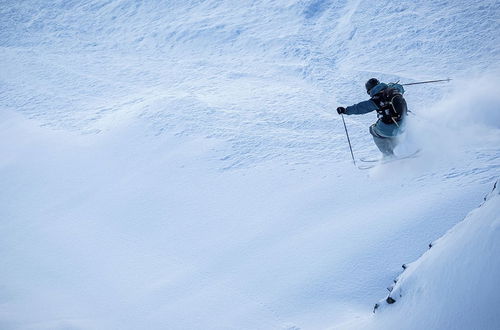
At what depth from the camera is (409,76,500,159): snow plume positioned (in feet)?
27.3

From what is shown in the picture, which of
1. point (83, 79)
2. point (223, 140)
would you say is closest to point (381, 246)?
point (223, 140)

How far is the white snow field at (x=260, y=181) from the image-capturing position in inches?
265

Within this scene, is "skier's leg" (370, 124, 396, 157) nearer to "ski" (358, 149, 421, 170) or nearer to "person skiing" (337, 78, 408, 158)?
"person skiing" (337, 78, 408, 158)

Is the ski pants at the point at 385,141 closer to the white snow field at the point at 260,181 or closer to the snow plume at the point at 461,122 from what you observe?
the white snow field at the point at 260,181

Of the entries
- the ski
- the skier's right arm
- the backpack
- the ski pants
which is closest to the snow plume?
the ski

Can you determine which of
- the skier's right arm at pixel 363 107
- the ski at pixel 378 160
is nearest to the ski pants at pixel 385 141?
the ski at pixel 378 160

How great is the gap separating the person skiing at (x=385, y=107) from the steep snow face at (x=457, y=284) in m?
3.05

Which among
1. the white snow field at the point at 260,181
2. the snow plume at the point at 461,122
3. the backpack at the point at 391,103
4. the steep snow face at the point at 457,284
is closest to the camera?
the steep snow face at the point at 457,284

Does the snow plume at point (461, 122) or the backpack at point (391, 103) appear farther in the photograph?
the snow plume at point (461, 122)

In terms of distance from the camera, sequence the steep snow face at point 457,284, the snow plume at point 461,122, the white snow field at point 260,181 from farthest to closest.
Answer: the snow plume at point 461,122, the white snow field at point 260,181, the steep snow face at point 457,284

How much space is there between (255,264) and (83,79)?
14.5 meters

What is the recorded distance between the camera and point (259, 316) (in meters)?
6.88

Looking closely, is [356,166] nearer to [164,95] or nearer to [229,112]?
[229,112]

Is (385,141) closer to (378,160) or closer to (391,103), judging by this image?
(391,103)
